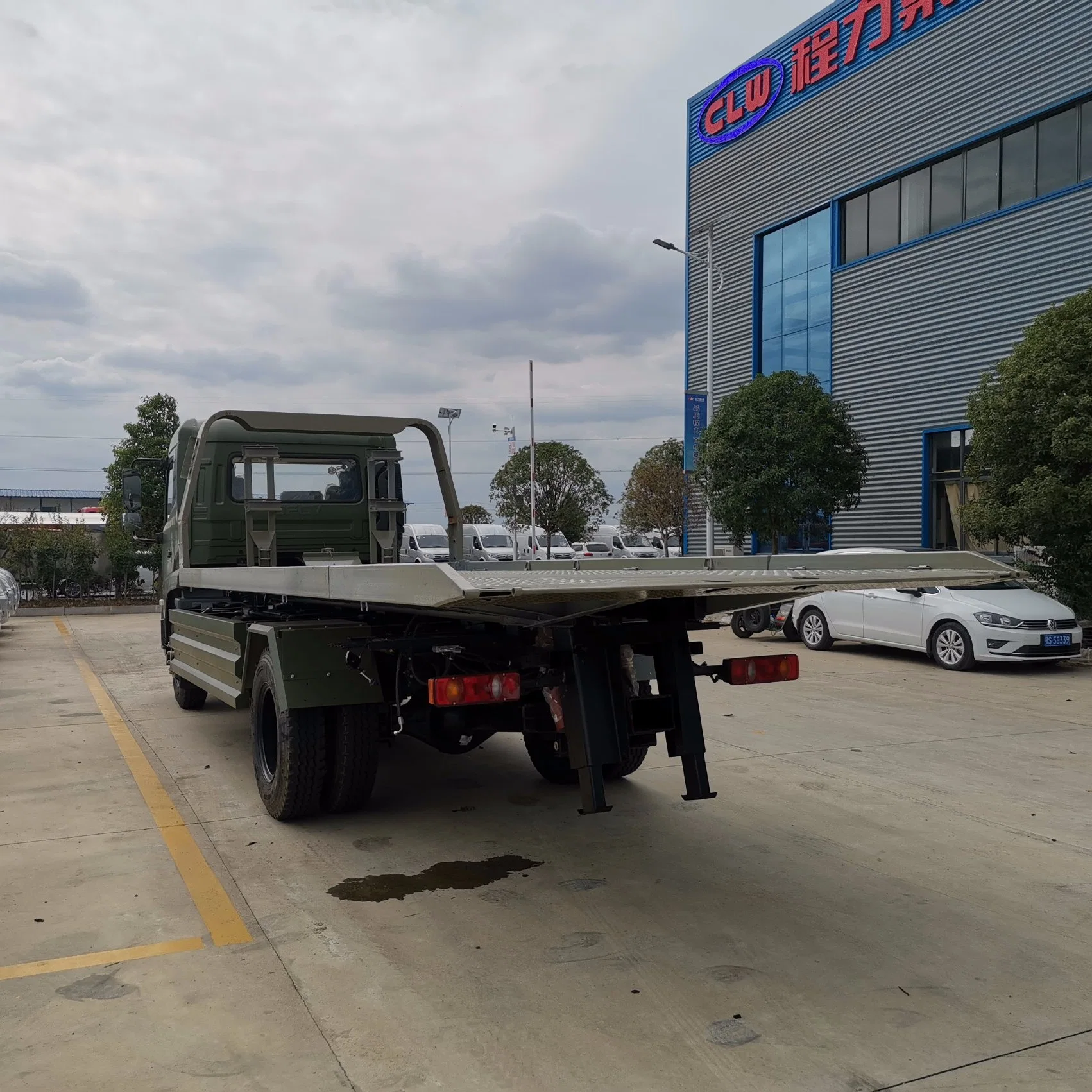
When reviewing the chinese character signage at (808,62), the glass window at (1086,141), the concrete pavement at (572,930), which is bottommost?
the concrete pavement at (572,930)

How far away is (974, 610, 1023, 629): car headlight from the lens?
11594 millimetres

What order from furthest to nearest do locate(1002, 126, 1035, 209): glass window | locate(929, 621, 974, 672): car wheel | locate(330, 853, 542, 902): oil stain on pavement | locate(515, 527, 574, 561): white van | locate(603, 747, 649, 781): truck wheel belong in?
locate(515, 527, 574, 561): white van, locate(1002, 126, 1035, 209): glass window, locate(929, 621, 974, 672): car wheel, locate(603, 747, 649, 781): truck wheel, locate(330, 853, 542, 902): oil stain on pavement

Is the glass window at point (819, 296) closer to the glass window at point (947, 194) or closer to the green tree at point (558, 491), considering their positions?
the glass window at point (947, 194)

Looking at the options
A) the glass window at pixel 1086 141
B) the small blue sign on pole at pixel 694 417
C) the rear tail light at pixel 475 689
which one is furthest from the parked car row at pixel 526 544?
the rear tail light at pixel 475 689

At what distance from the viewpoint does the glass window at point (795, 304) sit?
2475cm

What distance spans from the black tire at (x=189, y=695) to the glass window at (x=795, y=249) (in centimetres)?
1994

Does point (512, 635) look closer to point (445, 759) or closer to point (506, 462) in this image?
point (445, 759)

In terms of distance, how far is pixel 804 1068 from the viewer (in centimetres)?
293

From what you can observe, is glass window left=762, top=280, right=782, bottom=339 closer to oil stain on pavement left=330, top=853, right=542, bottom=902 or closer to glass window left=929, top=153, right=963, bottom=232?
glass window left=929, top=153, right=963, bottom=232

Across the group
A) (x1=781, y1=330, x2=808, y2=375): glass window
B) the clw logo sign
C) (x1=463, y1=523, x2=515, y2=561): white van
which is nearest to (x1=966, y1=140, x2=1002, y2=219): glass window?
(x1=781, y1=330, x2=808, y2=375): glass window

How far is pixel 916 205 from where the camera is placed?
21266 mm

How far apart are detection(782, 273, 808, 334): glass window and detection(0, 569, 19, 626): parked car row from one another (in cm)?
1856

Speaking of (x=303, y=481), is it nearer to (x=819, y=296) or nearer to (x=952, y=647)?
(x=952, y=647)

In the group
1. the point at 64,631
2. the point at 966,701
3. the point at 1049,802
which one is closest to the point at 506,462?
the point at 64,631
